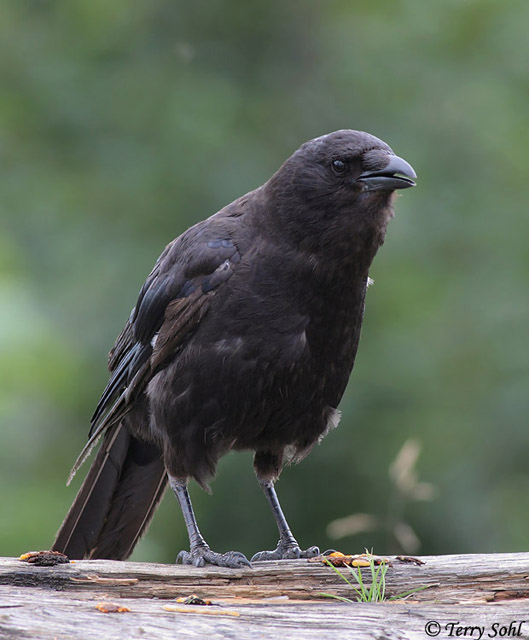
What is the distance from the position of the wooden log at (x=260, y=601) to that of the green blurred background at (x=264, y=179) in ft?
3.07

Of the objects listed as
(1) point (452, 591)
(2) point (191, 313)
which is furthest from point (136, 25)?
(1) point (452, 591)

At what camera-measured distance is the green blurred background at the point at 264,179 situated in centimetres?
615

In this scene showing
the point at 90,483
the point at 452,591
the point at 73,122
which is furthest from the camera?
the point at 73,122

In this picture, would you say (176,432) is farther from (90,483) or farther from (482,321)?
(482,321)

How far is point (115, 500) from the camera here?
5219mm

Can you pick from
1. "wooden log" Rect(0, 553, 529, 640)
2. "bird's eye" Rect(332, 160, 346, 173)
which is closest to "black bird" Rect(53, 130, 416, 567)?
"bird's eye" Rect(332, 160, 346, 173)

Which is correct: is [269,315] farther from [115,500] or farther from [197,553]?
[115,500]

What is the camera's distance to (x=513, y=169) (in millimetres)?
7113

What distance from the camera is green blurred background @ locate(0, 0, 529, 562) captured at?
6152 mm

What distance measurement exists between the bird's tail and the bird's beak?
1911 mm

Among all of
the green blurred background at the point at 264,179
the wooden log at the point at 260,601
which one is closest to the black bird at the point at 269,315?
the wooden log at the point at 260,601

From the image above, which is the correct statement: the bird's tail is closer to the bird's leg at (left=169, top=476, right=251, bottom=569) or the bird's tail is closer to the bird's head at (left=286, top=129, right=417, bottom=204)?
the bird's leg at (left=169, top=476, right=251, bottom=569)

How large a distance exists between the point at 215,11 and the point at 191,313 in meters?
3.79

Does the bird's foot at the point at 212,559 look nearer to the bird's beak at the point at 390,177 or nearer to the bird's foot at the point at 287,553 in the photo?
the bird's foot at the point at 287,553
